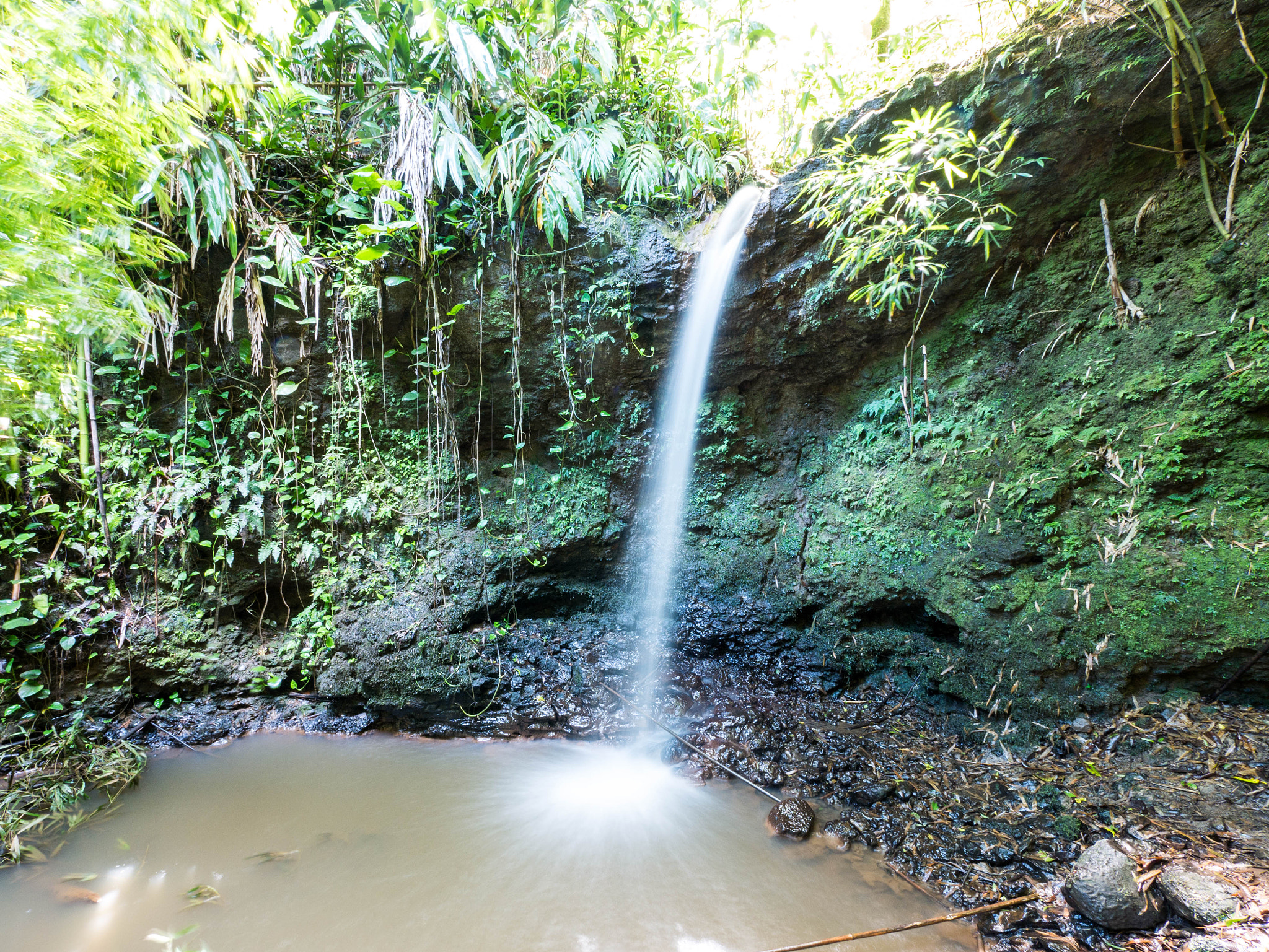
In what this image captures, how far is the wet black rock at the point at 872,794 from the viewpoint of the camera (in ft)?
8.17

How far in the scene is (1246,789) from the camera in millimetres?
1975

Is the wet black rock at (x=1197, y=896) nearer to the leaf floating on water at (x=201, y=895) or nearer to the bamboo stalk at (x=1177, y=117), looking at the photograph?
the bamboo stalk at (x=1177, y=117)

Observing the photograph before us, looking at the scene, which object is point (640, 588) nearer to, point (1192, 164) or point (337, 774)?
point (337, 774)

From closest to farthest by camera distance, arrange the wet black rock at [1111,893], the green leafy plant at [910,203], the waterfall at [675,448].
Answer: the wet black rock at [1111,893]
the green leafy plant at [910,203]
the waterfall at [675,448]

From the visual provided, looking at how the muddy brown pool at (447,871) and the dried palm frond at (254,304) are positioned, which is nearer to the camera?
the muddy brown pool at (447,871)

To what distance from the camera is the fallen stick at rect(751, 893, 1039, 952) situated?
176 cm

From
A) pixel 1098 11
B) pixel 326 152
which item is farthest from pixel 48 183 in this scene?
pixel 1098 11

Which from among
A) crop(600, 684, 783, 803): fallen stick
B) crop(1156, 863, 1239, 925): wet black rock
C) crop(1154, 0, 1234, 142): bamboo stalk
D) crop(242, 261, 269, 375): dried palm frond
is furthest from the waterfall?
crop(242, 261, 269, 375): dried palm frond

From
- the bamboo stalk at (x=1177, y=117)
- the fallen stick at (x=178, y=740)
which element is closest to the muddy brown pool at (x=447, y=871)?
the fallen stick at (x=178, y=740)

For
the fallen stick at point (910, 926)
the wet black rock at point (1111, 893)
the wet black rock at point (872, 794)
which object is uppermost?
the wet black rock at point (1111, 893)

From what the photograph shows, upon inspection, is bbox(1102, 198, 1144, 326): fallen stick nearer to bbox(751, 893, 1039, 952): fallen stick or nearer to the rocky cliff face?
the rocky cliff face

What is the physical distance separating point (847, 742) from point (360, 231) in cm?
432

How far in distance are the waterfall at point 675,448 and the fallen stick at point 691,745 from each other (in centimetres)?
26

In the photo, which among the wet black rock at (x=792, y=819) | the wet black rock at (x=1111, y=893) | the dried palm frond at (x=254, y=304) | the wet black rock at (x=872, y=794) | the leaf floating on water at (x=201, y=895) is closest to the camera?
the wet black rock at (x=1111, y=893)
